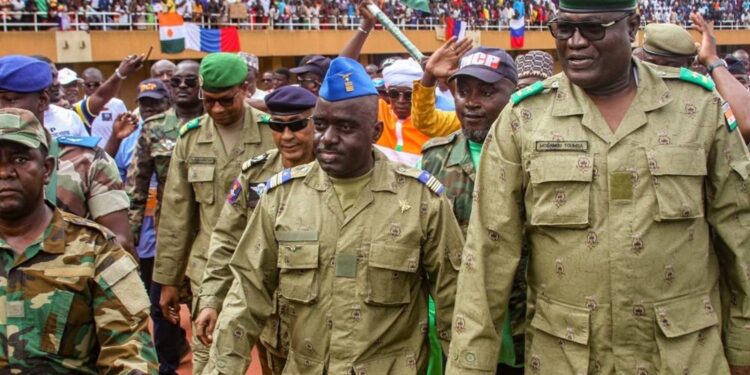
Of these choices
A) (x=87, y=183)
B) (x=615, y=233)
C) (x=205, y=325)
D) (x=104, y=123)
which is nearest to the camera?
(x=615, y=233)

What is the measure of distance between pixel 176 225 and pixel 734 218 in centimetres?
321

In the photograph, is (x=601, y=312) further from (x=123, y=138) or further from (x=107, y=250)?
(x=123, y=138)

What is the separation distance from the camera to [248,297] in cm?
332

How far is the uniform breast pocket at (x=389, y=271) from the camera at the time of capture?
3230mm

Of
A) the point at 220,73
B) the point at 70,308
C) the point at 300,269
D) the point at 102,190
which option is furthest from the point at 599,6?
the point at 220,73

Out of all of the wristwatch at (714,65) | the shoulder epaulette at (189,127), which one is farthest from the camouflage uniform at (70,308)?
the wristwatch at (714,65)

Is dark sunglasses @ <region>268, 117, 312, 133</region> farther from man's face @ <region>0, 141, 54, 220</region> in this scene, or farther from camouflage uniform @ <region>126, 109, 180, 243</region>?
man's face @ <region>0, 141, 54, 220</region>

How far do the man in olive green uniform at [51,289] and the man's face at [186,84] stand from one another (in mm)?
3081

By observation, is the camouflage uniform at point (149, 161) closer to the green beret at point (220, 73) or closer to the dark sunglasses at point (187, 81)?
the dark sunglasses at point (187, 81)

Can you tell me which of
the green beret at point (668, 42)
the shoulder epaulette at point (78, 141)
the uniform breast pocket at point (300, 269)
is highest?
the green beret at point (668, 42)

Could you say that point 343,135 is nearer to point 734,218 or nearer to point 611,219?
point 611,219

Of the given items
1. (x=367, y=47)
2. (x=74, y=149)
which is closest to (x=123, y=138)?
(x=74, y=149)

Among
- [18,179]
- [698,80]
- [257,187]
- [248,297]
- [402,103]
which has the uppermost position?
[698,80]

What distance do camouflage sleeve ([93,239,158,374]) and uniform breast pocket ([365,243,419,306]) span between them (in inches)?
33.0
